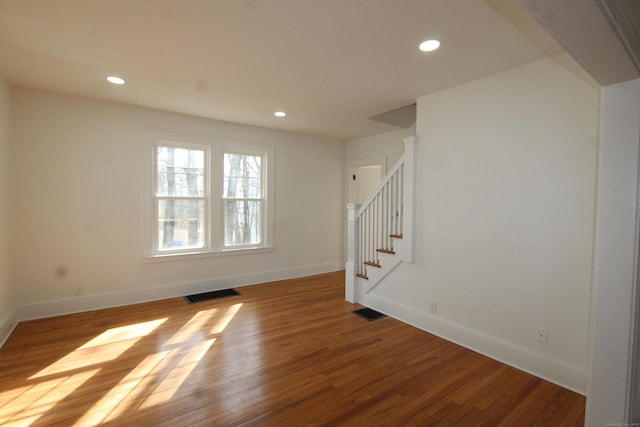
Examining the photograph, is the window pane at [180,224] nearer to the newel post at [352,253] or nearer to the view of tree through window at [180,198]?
the view of tree through window at [180,198]

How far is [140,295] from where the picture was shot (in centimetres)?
397

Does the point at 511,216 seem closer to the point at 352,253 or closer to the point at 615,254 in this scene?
the point at 615,254

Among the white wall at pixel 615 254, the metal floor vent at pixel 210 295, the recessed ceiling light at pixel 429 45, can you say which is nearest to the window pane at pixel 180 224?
the metal floor vent at pixel 210 295

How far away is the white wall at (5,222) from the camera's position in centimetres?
292

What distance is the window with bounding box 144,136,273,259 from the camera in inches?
163

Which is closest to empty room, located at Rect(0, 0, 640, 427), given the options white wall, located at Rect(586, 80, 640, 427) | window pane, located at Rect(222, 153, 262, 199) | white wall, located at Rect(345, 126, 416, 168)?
white wall, located at Rect(586, 80, 640, 427)

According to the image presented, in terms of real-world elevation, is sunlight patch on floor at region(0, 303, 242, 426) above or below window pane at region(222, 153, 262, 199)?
below

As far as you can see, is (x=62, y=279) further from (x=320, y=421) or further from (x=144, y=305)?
(x=320, y=421)

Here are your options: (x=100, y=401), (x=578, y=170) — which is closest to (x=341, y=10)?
(x=578, y=170)

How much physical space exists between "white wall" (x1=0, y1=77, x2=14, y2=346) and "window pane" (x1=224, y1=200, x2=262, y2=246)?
239 cm

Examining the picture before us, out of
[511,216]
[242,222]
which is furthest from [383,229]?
[242,222]

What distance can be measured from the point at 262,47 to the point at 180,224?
2.94 metres

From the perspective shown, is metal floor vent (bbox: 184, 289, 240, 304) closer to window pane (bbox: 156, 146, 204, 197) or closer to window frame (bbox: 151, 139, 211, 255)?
window frame (bbox: 151, 139, 211, 255)

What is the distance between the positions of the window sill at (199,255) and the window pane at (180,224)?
0.47ft
